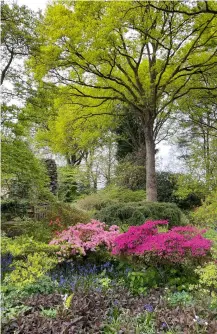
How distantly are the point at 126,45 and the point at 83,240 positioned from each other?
5.98 meters

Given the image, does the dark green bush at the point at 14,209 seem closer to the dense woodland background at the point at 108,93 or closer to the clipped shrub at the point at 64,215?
the dense woodland background at the point at 108,93

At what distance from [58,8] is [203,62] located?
3959mm

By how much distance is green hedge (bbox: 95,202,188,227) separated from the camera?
21.4 ft

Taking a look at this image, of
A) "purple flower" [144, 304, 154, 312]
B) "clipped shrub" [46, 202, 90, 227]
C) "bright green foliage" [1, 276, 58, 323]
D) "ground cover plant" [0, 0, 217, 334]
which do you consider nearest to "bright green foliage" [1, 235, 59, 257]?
"ground cover plant" [0, 0, 217, 334]

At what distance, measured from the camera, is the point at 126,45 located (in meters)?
8.05

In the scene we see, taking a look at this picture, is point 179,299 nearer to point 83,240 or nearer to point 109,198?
point 83,240

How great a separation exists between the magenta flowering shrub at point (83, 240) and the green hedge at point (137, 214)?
245 cm

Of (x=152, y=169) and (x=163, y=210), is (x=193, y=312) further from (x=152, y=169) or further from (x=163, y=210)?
(x=152, y=169)

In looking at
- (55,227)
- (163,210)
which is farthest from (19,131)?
(163,210)

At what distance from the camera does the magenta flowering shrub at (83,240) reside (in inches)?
145

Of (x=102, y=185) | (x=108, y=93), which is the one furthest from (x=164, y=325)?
(x=102, y=185)

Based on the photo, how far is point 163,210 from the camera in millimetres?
6895

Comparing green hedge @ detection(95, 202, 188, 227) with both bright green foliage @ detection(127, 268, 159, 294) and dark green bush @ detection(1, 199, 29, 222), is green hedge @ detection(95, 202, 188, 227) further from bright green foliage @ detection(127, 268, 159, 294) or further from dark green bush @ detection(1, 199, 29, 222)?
bright green foliage @ detection(127, 268, 159, 294)

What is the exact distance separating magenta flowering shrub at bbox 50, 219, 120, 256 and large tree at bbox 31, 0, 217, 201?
3.46 metres
